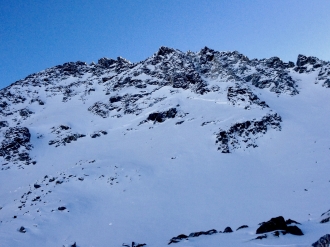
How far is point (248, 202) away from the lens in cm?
2009

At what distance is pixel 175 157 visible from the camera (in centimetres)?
2934

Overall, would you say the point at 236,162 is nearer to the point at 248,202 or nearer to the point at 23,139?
the point at 248,202

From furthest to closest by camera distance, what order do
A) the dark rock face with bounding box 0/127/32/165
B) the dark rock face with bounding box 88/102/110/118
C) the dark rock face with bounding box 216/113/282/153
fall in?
the dark rock face with bounding box 88/102/110/118 → the dark rock face with bounding box 0/127/32/165 → the dark rock face with bounding box 216/113/282/153

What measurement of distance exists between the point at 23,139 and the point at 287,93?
163 feet

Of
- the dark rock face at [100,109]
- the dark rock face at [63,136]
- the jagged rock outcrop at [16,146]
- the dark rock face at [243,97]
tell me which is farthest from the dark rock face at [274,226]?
the dark rock face at [100,109]

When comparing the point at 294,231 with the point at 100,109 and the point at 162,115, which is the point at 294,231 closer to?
the point at 162,115

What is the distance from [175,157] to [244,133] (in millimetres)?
10143

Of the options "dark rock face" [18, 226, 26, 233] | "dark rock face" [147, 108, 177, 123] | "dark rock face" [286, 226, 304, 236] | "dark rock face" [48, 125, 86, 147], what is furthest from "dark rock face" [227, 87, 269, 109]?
"dark rock face" [18, 226, 26, 233]

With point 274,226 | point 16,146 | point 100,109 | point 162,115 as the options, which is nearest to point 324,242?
point 274,226

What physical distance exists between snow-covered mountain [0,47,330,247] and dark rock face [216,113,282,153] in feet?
0.50

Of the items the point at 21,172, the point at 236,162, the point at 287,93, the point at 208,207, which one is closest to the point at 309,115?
the point at 287,93

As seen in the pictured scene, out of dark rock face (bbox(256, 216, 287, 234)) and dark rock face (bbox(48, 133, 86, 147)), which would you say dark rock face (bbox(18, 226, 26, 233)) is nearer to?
dark rock face (bbox(256, 216, 287, 234))

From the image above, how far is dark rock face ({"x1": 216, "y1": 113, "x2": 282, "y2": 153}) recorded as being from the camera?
3078 centimetres

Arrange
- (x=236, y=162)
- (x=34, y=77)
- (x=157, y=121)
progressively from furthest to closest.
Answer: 1. (x=34, y=77)
2. (x=157, y=121)
3. (x=236, y=162)
